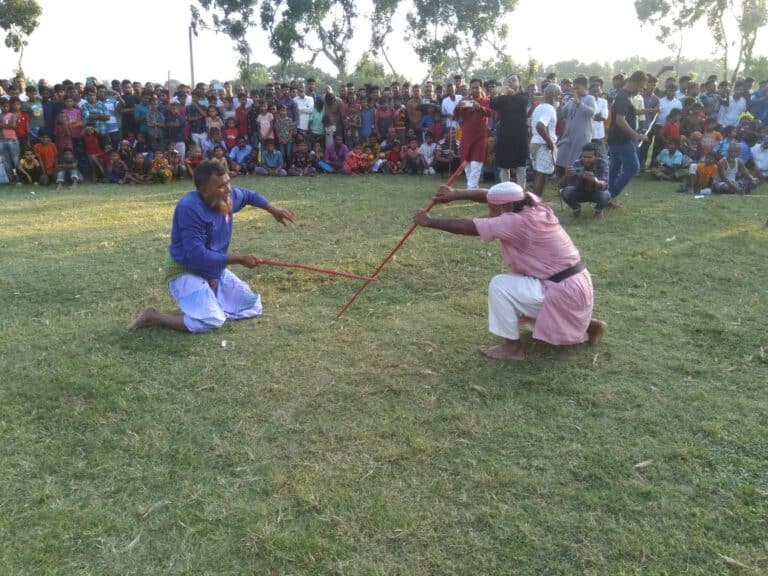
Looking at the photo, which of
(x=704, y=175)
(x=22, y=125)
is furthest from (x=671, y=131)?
(x=22, y=125)

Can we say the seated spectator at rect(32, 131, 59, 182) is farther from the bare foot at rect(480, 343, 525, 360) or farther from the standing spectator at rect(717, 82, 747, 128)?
the standing spectator at rect(717, 82, 747, 128)

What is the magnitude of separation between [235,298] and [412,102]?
9.26 m

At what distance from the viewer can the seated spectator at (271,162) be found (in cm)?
1300

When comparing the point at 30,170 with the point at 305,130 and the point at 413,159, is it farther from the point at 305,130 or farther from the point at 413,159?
the point at 413,159

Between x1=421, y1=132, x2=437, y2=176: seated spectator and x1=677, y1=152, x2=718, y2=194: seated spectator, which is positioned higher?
x1=421, y1=132, x2=437, y2=176: seated spectator

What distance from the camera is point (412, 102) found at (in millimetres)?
13000

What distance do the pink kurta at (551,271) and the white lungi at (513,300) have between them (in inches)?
2.0

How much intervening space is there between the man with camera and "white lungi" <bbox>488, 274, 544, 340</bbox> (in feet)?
14.5

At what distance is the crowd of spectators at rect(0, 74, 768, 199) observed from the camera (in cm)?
1166

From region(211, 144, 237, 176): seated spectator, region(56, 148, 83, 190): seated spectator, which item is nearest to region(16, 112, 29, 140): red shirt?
region(56, 148, 83, 190): seated spectator

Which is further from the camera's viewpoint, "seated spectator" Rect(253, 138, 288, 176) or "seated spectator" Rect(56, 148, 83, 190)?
"seated spectator" Rect(253, 138, 288, 176)

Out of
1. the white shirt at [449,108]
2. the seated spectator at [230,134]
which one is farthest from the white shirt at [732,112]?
the seated spectator at [230,134]

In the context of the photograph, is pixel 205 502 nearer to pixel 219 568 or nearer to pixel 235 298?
pixel 219 568

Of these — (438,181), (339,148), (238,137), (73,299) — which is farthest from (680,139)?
(73,299)
